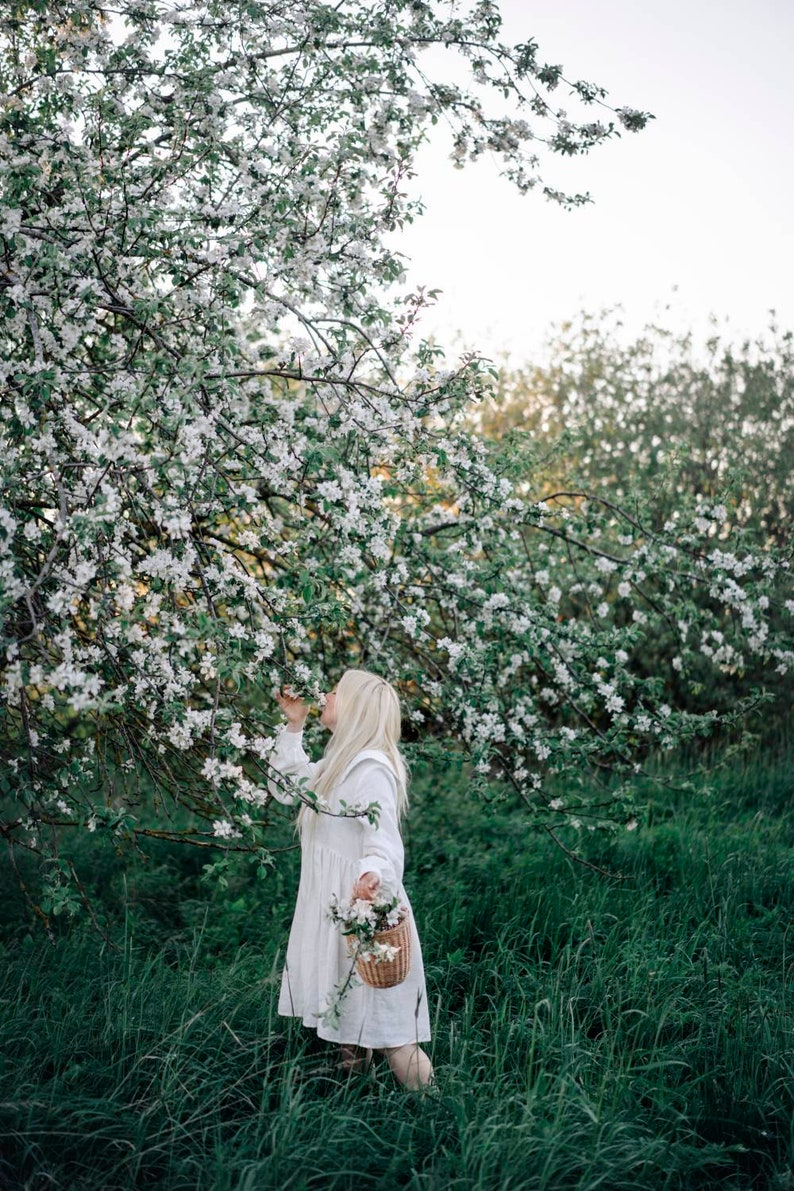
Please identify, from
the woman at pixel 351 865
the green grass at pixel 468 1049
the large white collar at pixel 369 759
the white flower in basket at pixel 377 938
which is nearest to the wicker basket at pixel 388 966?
the white flower in basket at pixel 377 938

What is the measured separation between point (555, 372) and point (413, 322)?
796cm

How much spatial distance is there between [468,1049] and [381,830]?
0.93 metres

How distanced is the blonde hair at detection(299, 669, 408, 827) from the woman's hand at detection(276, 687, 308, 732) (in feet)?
0.43

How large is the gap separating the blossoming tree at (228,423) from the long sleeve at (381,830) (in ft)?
1.14

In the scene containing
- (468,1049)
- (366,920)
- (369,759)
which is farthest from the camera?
(468,1049)

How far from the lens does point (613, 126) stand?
4.02m

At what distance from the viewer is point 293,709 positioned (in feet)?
10.4

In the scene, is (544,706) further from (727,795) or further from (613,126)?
(613,126)

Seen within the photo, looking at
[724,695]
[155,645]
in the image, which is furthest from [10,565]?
[724,695]

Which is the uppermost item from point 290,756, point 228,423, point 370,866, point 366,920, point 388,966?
point 228,423

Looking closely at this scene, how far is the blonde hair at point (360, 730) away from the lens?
317 centimetres

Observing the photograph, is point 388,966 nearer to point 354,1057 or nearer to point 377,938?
point 377,938

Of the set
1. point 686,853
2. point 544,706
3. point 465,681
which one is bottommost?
point 686,853

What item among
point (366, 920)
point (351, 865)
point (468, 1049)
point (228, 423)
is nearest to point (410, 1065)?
point (468, 1049)
